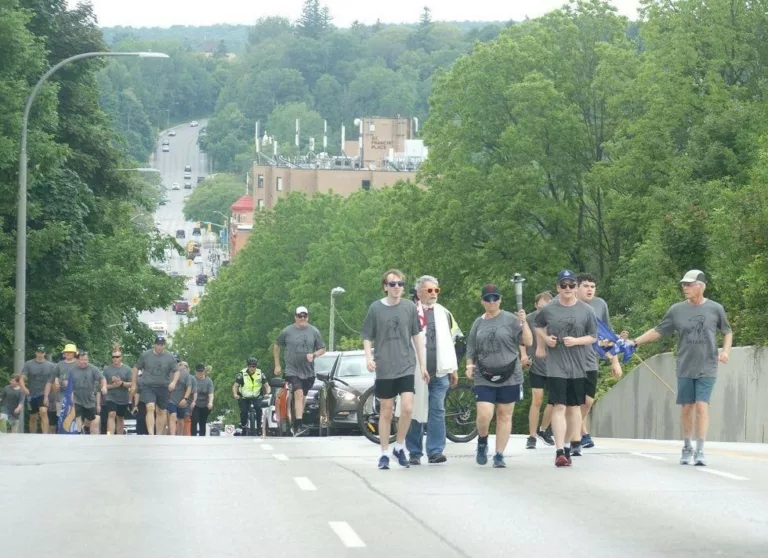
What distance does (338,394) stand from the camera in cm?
2559

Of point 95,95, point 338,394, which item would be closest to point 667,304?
point 338,394

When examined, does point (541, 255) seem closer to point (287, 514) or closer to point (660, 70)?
point (660, 70)

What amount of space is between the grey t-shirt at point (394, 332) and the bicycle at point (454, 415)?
16.4 feet

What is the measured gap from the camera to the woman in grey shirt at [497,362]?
1623cm

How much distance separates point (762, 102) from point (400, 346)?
3082 centimetres

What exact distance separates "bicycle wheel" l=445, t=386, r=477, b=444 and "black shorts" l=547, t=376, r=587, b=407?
188 inches

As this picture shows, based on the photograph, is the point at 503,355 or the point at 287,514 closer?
the point at 287,514

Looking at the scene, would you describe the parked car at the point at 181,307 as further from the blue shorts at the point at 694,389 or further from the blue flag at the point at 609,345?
the blue shorts at the point at 694,389

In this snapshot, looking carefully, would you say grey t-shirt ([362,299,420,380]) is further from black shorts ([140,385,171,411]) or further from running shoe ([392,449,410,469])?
black shorts ([140,385,171,411])

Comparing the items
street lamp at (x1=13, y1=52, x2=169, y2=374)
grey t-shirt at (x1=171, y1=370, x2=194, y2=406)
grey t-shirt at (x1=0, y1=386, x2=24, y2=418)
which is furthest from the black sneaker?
street lamp at (x1=13, y1=52, x2=169, y2=374)

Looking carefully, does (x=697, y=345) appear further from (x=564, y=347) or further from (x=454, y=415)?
(x=454, y=415)

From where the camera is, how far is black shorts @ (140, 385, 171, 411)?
27953 millimetres

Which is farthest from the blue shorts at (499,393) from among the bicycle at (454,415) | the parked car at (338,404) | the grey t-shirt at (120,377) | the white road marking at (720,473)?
the grey t-shirt at (120,377)

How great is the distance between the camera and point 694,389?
1630 cm
